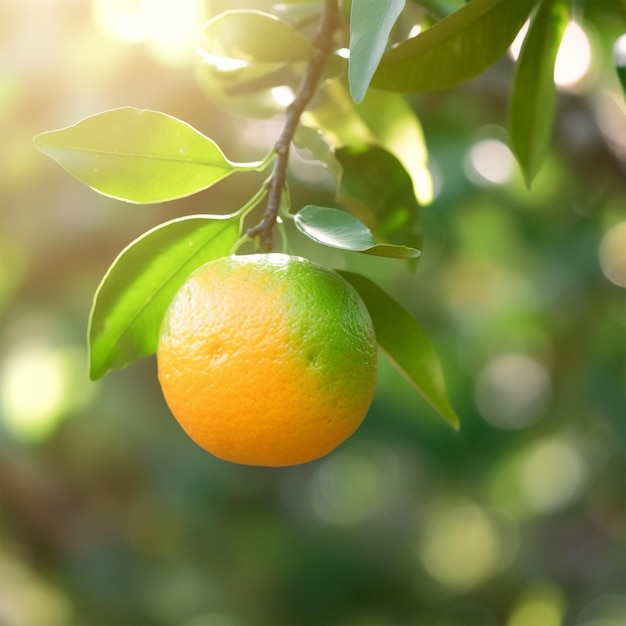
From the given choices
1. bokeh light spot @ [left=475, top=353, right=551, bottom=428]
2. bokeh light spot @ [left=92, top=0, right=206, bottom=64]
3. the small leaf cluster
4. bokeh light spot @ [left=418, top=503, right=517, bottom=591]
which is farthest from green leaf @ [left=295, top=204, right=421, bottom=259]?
bokeh light spot @ [left=418, top=503, right=517, bottom=591]

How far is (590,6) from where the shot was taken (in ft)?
2.83

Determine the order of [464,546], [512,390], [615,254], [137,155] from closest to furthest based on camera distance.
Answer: [137,155] → [615,254] → [512,390] → [464,546]

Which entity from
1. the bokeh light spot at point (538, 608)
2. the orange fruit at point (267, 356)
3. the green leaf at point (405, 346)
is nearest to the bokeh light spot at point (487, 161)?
the green leaf at point (405, 346)

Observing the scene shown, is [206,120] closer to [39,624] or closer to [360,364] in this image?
[360,364]

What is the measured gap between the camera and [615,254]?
2.30 metres

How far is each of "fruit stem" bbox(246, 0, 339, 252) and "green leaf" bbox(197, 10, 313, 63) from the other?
0.02 m

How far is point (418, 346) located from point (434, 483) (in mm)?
2862

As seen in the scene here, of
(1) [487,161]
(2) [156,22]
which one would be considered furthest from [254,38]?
(1) [487,161]

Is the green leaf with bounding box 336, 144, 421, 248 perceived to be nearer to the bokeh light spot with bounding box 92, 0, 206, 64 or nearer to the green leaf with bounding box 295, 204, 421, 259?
the green leaf with bounding box 295, 204, 421, 259

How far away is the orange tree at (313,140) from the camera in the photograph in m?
0.57

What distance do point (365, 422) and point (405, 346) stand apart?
1946mm

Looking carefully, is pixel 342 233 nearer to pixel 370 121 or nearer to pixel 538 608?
pixel 370 121

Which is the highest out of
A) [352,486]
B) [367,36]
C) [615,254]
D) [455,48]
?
[352,486]

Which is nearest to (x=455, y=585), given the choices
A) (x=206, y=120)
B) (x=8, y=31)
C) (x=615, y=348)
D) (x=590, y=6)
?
(x=615, y=348)
